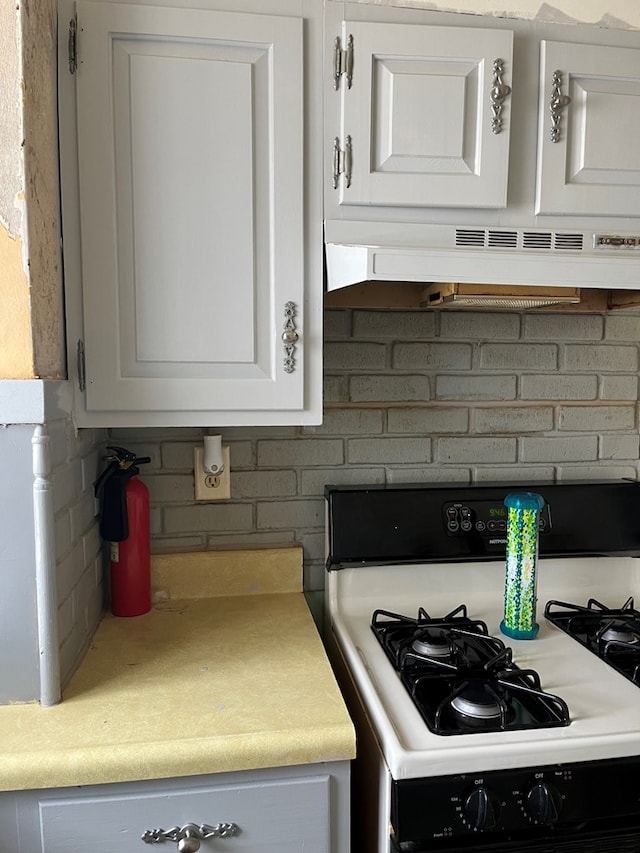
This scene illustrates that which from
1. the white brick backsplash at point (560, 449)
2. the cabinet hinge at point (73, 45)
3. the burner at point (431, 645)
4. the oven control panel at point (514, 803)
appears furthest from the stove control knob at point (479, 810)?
the cabinet hinge at point (73, 45)

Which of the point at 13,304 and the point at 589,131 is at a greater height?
the point at 589,131

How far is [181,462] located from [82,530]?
1.11 ft

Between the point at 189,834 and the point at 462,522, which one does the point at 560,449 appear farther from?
the point at 189,834

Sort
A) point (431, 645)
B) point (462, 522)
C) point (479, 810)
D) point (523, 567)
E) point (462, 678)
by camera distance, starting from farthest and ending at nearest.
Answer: point (462, 522)
point (523, 567)
point (431, 645)
point (462, 678)
point (479, 810)

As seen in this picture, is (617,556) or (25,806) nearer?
(25,806)

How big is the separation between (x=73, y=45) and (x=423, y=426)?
3.70 ft

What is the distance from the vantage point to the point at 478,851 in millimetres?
1033

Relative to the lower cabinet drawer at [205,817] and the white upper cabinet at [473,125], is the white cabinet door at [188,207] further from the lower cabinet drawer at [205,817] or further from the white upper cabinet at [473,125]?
the lower cabinet drawer at [205,817]

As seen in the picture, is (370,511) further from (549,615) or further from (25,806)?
(25,806)

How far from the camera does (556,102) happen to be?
132 cm

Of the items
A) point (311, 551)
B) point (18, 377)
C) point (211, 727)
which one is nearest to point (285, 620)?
point (311, 551)

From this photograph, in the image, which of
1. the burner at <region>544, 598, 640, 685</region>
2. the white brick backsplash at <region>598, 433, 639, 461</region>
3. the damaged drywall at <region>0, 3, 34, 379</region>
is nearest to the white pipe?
the damaged drywall at <region>0, 3, 34, 379</region>

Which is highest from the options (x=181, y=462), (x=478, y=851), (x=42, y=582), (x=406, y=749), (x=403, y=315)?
(x=403, y=315)

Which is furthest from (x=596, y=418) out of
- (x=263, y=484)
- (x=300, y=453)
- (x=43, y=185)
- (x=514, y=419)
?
(x=43, y=185)
